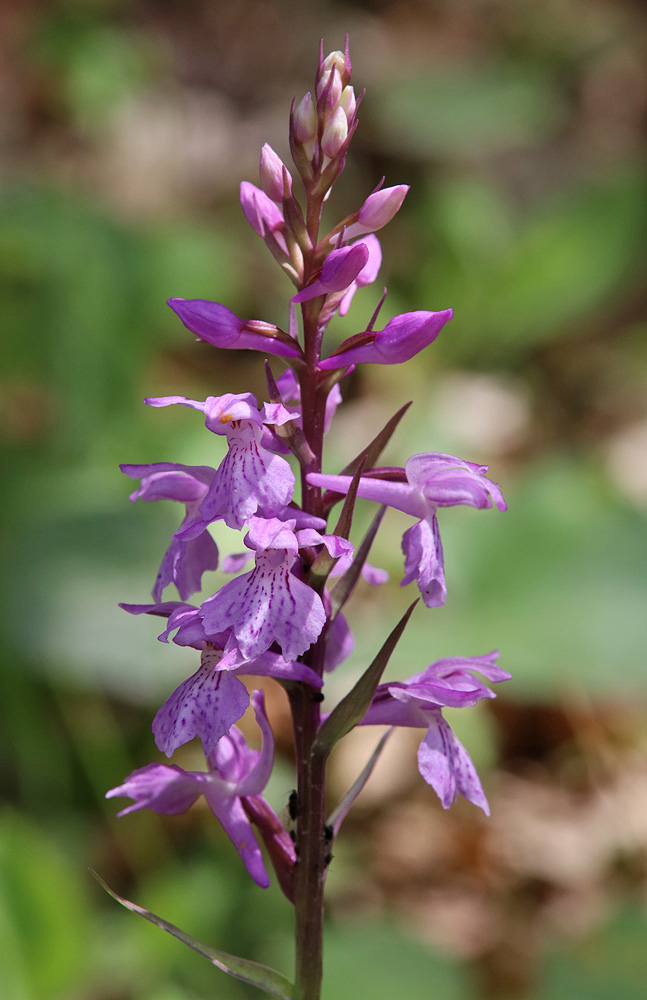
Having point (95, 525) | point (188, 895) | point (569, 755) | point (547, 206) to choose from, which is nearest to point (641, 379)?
point (547, 206)

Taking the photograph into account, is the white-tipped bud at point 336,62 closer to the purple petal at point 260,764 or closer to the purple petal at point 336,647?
the purple petal at point 336,647

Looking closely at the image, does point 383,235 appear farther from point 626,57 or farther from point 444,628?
point 444,628

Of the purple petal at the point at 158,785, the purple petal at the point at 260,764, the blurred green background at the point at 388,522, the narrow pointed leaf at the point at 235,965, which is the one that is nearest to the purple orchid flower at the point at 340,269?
the purple petal at the point at 260,764

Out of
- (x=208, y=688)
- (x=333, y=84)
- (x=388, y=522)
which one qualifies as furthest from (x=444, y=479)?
(x=388, y=522)

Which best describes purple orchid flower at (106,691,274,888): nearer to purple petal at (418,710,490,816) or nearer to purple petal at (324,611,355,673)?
purple petal at (324,611,355,673)

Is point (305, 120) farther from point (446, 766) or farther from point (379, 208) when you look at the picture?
point (446, 766)

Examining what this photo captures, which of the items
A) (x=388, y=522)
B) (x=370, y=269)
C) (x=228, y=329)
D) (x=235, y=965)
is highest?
(x=370, y=269)
